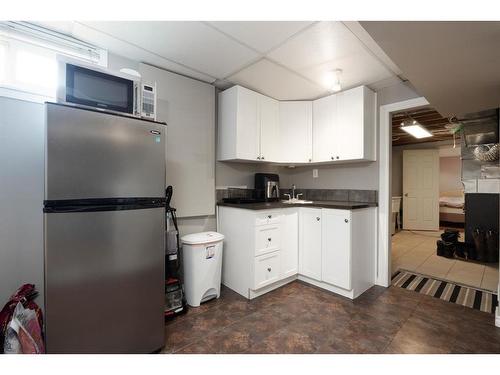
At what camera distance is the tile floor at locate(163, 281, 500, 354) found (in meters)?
1.60

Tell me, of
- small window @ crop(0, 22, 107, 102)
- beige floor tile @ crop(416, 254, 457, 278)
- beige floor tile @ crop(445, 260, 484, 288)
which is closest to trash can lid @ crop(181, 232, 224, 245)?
small window @ crop(0, 22, 107, 102)

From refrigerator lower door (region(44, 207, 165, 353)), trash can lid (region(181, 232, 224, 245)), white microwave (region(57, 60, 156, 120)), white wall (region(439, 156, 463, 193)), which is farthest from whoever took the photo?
white wall (region(439, 156, 463, 193))

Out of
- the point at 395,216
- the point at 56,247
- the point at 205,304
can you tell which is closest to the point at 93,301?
the point at 56,247

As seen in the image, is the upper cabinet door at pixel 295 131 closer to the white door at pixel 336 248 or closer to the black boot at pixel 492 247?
the white door at pixel 336 248

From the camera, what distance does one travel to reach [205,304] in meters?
2.22

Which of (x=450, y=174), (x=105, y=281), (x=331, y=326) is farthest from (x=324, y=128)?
(x=450, y=174)

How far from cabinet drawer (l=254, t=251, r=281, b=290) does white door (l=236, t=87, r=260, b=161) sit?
44.8 inches

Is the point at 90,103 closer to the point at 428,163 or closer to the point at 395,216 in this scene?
the point at 395,216

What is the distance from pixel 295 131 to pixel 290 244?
1.47 m

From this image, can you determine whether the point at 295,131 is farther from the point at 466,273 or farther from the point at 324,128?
the point at 466,273

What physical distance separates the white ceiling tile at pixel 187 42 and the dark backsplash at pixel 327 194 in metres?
1.41

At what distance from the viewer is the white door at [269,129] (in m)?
2.80

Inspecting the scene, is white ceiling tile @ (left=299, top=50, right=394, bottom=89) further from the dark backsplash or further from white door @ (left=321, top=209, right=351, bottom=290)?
white door @ (left=321, top=209, right=351, bottom=290)

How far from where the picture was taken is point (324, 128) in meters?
2.84
